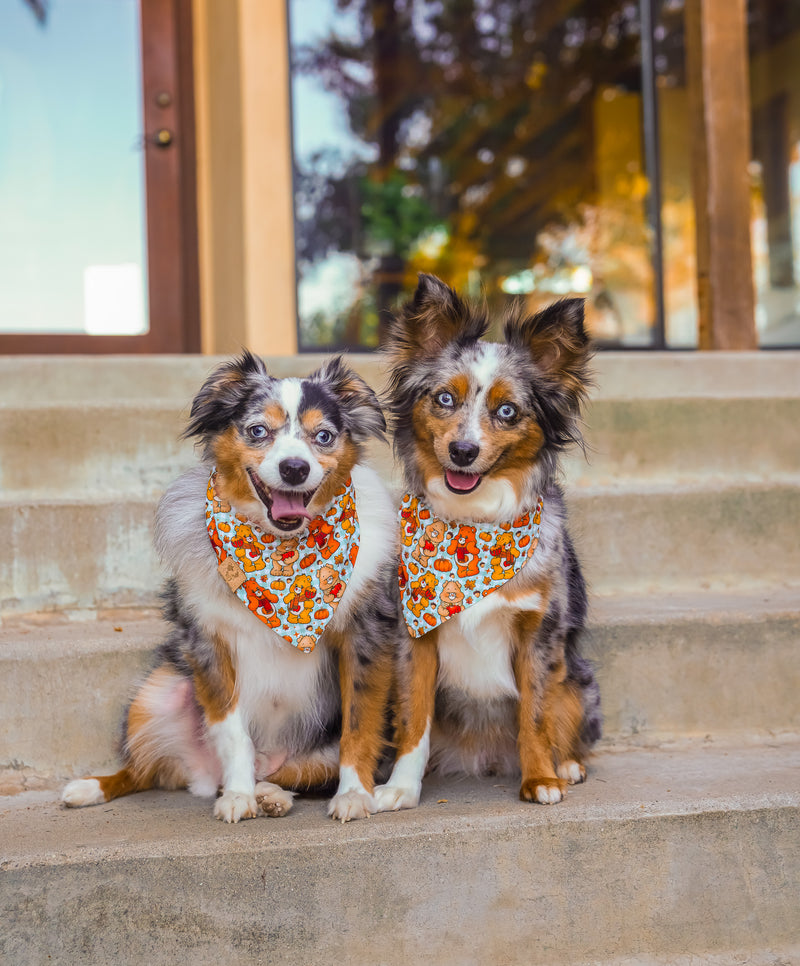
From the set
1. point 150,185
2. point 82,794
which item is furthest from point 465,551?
point 150,185

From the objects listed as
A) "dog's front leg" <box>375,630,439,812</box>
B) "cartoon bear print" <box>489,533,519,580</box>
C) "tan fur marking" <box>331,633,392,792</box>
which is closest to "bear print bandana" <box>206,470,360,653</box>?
"tan fur marking" <box>331,633,392,792</box>

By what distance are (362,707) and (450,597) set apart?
1.06 ft

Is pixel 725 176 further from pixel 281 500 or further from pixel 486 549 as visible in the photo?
pixel 281 500

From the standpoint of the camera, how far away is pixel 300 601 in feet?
7.29

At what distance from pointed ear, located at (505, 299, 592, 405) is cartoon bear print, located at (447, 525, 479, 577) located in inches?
16.5

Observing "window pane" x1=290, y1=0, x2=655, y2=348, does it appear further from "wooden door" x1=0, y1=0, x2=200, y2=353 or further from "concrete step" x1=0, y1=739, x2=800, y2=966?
"concrete step" x1=0, y1=739, x2=800, y2=966

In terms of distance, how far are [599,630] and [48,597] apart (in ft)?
5.02

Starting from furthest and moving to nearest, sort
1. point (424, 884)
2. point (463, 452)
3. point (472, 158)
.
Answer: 1. point (472, 158)
2. point (463, 452)
3. point (424, 884)

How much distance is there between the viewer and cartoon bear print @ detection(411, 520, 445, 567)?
2.33 metres

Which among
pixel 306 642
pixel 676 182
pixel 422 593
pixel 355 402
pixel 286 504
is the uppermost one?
pixel 676 182

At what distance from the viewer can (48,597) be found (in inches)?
111

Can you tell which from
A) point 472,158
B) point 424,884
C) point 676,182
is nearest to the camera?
point 424,884

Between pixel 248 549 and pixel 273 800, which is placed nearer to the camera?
pixel 273 800

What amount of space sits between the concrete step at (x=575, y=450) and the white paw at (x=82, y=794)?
39.2 inches
